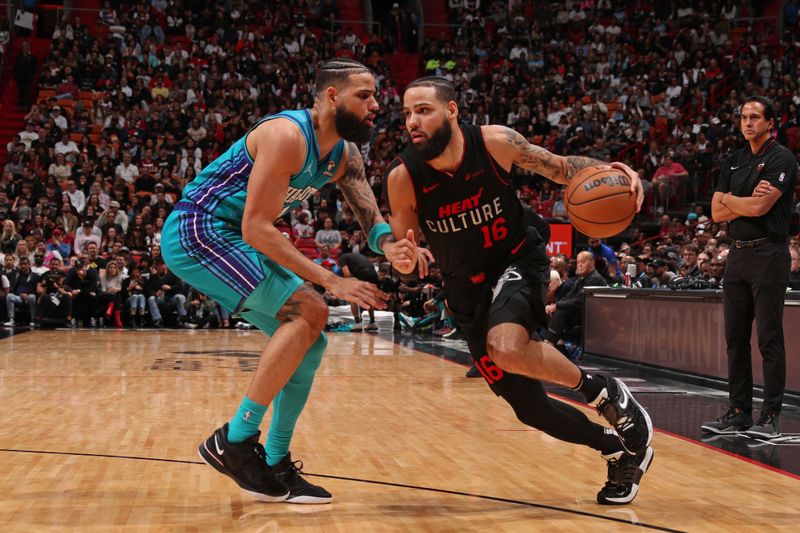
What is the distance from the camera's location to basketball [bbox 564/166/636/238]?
3.85 meters

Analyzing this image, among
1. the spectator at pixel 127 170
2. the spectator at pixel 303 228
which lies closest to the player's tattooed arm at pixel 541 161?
the spectator at pixel 303 228

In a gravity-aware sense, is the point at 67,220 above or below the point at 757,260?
above

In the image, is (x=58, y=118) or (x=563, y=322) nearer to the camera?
(x=563, y=322)

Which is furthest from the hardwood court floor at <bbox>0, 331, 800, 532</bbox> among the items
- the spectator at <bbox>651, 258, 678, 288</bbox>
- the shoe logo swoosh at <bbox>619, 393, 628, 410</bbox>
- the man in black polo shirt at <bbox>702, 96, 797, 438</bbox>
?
the spectator at <bbox>651, 258, 678, 288</bbox>

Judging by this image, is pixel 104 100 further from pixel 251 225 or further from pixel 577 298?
pixel 251 225

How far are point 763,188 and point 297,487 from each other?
318 cm

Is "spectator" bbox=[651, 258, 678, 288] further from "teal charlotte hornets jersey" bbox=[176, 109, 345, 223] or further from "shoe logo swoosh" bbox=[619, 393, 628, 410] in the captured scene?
"teal charlotte hornets jersey" bbox=[176, 109, 345, 223]

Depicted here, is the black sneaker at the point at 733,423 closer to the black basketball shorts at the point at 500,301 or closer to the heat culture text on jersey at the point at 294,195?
the black basketball shorts at the point at 500,301

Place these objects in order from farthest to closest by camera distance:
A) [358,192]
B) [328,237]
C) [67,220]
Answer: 1. [328,237]
2. [67,220]
3. [358,192]

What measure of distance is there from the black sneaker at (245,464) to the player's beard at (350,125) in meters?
1.30

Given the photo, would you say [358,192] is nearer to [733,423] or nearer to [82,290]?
[733,423]

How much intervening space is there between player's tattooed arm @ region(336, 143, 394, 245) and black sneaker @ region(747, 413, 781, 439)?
2.71 meters

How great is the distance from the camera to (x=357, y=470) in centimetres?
448

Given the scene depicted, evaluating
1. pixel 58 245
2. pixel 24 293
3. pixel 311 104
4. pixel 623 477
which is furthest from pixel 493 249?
pixel 311 104
